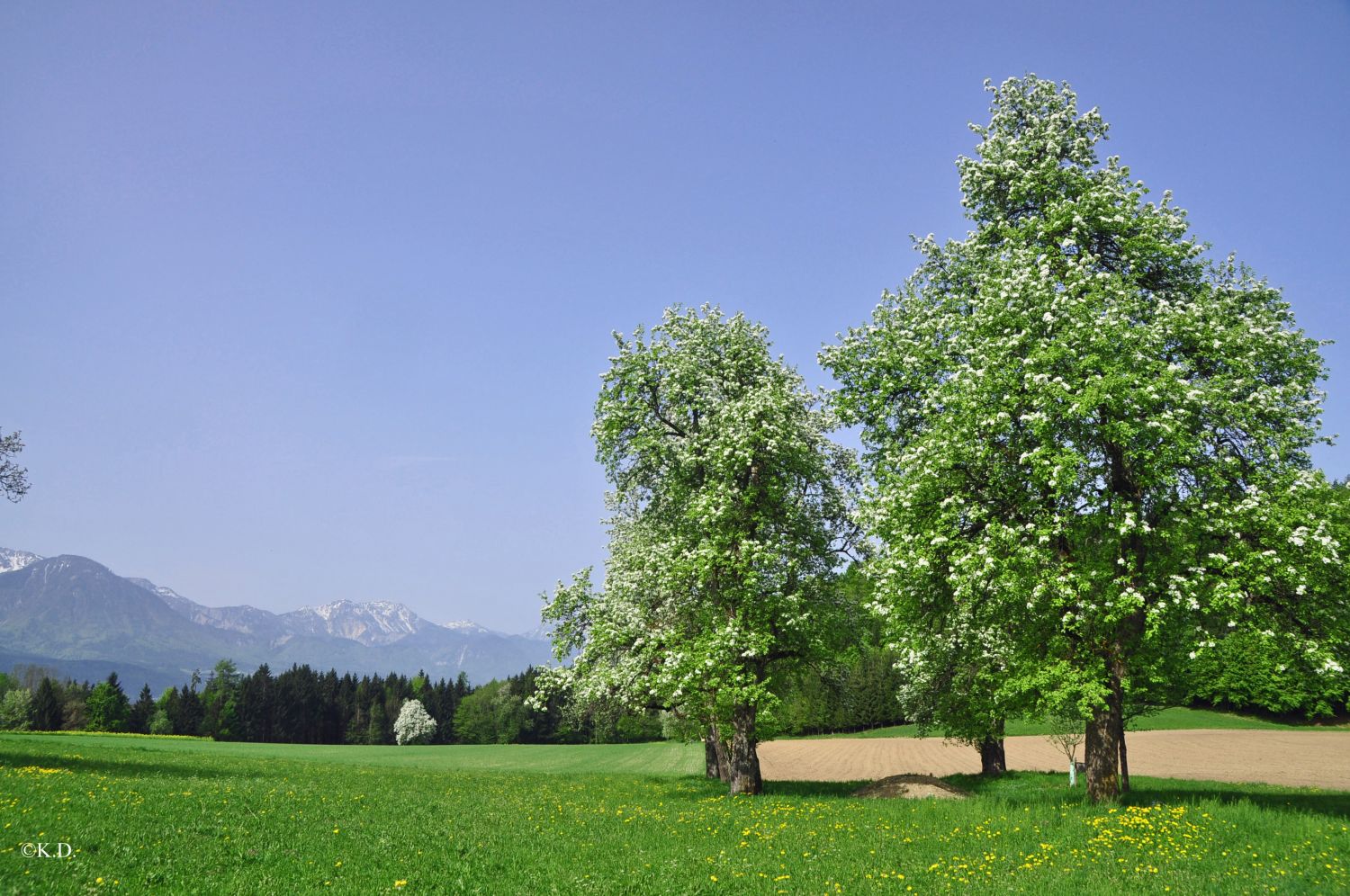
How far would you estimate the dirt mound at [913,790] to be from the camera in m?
24.2

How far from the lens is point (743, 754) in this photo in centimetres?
2666

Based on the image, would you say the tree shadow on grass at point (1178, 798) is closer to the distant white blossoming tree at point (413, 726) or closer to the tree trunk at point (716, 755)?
the tree trunk at point (716, 755)

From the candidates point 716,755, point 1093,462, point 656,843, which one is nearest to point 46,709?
point 716,755

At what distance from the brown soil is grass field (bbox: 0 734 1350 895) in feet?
63.9

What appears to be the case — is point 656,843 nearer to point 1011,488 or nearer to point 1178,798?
point 1011,488

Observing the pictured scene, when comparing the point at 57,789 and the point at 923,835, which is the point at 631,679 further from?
the point at 57,789

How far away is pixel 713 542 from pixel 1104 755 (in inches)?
496

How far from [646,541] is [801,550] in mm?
8733

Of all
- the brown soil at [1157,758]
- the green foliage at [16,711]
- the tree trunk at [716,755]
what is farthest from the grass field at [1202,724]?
the green foliage at [16,711]

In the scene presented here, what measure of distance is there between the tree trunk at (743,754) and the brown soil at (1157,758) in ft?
54.9

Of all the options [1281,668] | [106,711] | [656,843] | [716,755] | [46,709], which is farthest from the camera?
[106,711]

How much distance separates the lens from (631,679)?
26781 mm

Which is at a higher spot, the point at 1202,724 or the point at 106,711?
the point at 1202,724

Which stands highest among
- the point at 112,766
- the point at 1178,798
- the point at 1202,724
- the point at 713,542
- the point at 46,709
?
the point at 713,542
